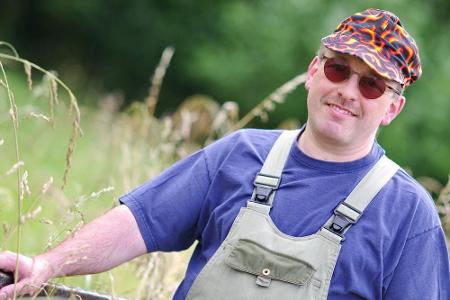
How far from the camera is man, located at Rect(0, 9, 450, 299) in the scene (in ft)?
8.51

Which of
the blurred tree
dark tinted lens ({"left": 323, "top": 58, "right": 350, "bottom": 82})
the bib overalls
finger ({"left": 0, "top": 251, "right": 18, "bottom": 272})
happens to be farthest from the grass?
the blurred tree

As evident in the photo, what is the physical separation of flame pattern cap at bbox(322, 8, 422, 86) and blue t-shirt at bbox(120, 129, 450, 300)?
29 centimetres

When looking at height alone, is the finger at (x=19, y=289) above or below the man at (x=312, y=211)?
below

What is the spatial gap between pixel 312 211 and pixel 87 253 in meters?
0.69

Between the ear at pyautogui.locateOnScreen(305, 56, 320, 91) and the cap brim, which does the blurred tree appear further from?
the cap brim

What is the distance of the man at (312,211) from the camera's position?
8.51ft

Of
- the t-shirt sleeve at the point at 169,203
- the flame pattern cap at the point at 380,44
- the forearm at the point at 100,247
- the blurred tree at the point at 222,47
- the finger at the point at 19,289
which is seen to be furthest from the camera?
the blurred tree at the point at 222,47

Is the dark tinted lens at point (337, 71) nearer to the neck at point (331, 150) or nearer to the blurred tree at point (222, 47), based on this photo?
the neck at point (331, 150)

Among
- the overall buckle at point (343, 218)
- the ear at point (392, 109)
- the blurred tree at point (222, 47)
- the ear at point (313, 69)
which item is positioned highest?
the ear at point (313, 69)

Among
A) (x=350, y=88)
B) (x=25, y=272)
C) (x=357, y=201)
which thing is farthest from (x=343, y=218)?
(x=25, y=272)

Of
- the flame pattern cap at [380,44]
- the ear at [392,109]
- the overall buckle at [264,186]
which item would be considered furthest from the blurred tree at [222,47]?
the overall buckle at [264,186]

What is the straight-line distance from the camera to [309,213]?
2.68 m

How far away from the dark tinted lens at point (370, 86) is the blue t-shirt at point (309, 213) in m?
0.22

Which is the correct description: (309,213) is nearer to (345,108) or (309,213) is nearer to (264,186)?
(264,186)
